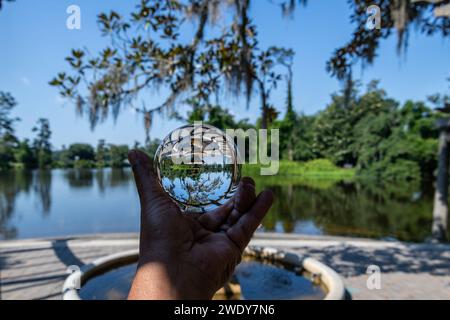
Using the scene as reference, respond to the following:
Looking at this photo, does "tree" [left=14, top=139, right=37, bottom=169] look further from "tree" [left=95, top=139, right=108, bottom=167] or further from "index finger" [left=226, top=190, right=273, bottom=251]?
"index finger" [left=226, top=190, right=273, bottom=251]

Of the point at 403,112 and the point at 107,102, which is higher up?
the point at 403,112

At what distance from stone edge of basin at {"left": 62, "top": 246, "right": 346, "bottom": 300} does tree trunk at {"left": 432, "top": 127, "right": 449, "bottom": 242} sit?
4.18 meters

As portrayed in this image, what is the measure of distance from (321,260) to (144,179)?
16.9 feet

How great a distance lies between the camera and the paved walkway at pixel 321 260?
421 cm

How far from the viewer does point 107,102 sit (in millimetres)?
4066

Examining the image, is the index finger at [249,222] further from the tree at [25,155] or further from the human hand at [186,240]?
the tree at [25,155]

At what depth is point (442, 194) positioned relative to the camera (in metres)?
6.77

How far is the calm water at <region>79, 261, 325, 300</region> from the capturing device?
3.91 metres

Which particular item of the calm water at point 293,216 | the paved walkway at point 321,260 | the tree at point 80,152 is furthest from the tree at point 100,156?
the paved walkway at point 321,260

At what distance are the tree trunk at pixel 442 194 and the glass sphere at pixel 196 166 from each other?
729cm
